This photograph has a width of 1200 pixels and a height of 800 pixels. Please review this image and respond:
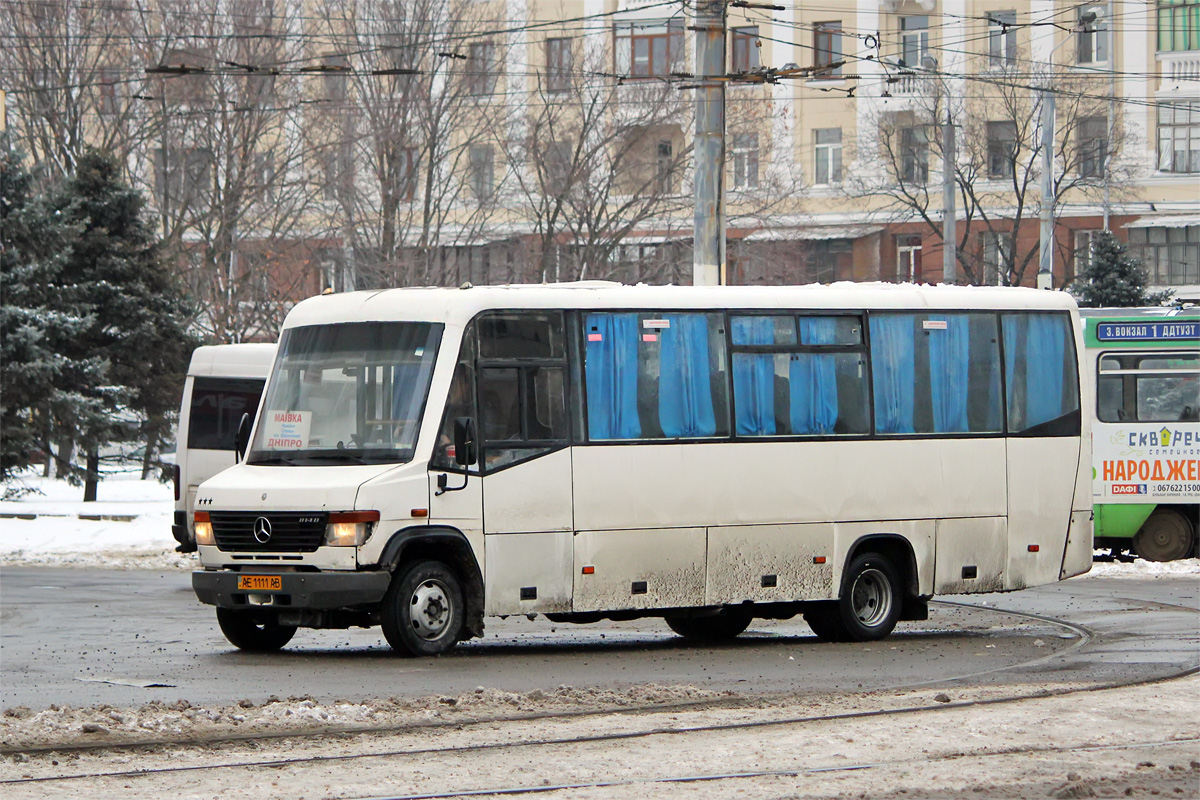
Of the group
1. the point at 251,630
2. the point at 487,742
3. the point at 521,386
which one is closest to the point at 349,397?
the point at 521,386

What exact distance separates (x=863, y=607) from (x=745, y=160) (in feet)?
113

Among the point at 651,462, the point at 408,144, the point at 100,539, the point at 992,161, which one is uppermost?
the point at 992,161

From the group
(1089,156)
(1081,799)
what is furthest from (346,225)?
(1081,799)

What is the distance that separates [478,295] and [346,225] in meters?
30.4

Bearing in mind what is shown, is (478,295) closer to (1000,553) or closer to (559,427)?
(559,427)

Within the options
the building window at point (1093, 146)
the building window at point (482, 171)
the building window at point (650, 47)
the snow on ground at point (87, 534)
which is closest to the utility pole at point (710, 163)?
the snow on ground at point (87, 534)

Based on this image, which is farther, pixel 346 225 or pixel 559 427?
pixel 346 225

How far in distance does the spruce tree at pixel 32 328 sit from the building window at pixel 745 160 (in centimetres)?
1858

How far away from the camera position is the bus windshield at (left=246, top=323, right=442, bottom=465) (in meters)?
13.6

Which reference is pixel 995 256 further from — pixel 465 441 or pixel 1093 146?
pixel 465 441

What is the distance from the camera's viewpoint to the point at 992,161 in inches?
2255

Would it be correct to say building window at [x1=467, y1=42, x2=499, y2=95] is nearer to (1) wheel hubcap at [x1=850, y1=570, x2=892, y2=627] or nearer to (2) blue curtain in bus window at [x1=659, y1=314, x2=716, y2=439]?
(2) blue curtain in bus window at [x1=659, y1=314, x2=716, y2=439]

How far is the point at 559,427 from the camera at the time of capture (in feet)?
46.7

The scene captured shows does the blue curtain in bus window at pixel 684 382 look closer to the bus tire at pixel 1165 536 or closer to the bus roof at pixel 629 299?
the bus roof at pixel 629 299
